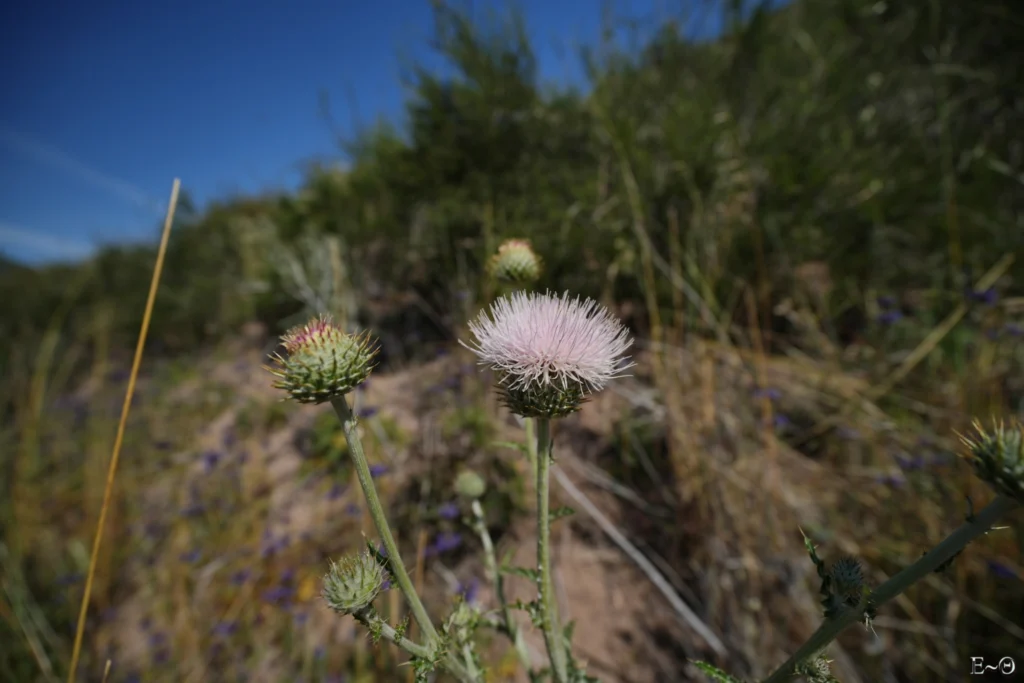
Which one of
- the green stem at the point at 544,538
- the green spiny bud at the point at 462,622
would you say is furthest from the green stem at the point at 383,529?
the green stem at the point at 544,538

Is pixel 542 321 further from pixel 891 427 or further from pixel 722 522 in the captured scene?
pixel 891 427

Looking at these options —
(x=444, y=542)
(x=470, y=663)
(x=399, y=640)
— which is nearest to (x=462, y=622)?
(x=470, y=663)

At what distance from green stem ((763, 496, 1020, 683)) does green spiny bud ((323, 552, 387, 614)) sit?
0.78 meters

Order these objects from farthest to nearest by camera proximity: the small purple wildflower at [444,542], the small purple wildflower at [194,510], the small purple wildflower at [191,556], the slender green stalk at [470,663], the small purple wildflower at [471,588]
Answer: the small purple wildflower at [194,510] < the small purple wildflower at [191,556] < the small purple wildflower at [444,542] < the small purple wildflower at [471,588] < the slender green stalk at [470,663]

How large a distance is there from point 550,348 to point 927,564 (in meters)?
0.73

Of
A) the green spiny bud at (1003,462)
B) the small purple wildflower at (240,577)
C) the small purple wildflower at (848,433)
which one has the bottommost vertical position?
the green spiny bud at (1003,462)

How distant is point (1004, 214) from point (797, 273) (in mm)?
1233

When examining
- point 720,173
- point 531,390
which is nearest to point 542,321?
point 531,390

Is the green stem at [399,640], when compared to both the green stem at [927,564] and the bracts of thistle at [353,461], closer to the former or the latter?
the bracts of thistle at [353,461]

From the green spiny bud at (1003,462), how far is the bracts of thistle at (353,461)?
3.18 feet

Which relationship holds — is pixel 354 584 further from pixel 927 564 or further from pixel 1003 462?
pixel 1003 462

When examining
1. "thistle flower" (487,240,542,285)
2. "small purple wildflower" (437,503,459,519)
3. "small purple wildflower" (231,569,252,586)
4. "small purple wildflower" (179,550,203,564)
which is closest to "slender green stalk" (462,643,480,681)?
"thistle flower" (487,240,542,285)

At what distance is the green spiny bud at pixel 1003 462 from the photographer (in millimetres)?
710

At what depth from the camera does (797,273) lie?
11.3 ft
